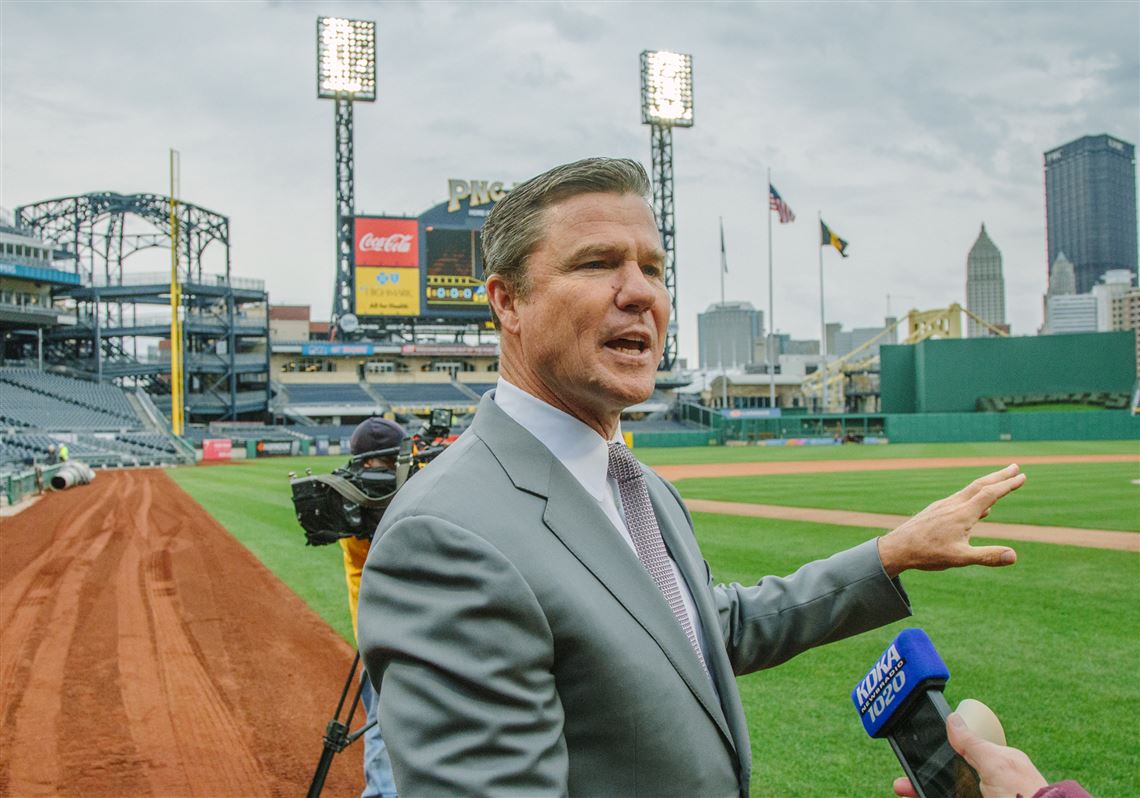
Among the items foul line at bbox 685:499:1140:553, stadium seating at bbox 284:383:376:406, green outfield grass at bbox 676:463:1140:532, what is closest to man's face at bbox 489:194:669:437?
foul line at bbox 685:499:1140:553

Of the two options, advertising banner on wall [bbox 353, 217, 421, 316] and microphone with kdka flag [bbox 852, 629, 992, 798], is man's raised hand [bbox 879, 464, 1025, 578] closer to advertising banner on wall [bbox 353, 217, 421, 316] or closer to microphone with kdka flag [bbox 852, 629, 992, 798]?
microphone with kdka flag [bbox 852, 629, 992, 798]

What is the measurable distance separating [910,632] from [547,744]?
2.12 feet

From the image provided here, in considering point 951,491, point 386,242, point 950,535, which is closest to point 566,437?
point 950,535

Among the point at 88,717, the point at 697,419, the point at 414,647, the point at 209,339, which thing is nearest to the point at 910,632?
the point at 414,647

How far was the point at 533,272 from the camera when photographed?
170 cm

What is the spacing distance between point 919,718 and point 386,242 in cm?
6038

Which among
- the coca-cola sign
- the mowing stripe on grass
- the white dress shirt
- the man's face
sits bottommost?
the mowing stripe on grass

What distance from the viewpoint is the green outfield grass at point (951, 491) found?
14141mm

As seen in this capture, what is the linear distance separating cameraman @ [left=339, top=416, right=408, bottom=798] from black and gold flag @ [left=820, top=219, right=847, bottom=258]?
4609 cm

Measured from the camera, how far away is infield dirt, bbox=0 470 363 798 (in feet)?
16.7

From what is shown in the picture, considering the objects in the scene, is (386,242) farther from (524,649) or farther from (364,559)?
(524,649)

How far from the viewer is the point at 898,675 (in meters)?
1.45

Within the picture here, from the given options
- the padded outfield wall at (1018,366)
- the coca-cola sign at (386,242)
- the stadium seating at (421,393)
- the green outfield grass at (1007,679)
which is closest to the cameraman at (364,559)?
the green outfield grass at (1007,679)

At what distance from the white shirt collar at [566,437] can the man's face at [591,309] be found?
→ 3cm
